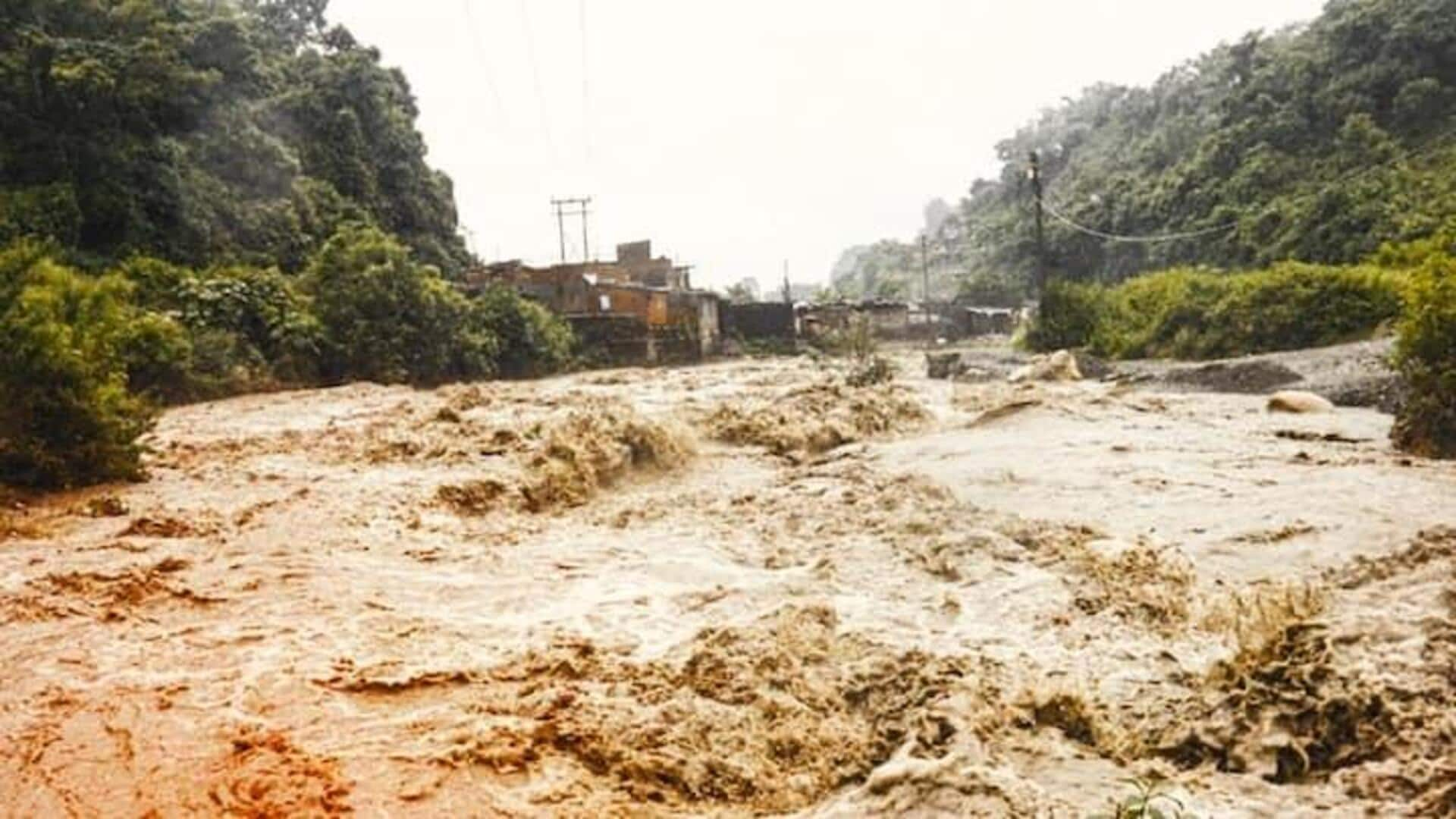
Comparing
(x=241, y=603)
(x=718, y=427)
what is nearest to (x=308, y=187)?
(x=718, y=427)

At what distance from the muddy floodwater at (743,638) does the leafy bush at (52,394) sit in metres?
0.44

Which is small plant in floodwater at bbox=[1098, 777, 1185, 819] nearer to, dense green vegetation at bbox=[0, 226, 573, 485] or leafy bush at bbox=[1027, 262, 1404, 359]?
dense green vegetation at bbox=[0, 226, 573, 485]

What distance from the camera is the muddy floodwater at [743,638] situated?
13.1ft

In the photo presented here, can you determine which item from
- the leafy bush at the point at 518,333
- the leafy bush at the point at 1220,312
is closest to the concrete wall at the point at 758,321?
the leafy bush at the point at 518,333

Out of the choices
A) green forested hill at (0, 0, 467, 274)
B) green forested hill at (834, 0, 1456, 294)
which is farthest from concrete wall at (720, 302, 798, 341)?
green forested hill at (834, 0, 1456, 294)

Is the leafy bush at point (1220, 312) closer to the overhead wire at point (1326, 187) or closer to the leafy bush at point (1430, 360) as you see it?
the overhead wire at point (1326, 187)

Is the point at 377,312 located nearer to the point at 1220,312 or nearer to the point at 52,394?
the point at 52,394

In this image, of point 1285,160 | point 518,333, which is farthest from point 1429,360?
point 1285,160

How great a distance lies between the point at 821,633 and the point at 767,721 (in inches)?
49.1

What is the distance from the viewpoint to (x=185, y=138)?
102ft

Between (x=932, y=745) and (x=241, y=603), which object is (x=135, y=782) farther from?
(x=932, y=745)

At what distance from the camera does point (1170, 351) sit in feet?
91.5

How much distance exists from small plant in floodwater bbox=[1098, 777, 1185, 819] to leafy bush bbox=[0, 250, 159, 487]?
10683 mm

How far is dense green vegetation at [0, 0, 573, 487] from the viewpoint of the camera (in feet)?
81.0
